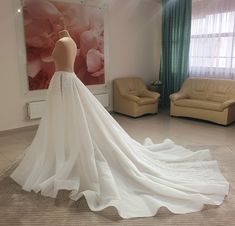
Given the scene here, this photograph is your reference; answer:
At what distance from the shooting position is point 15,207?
2.29m

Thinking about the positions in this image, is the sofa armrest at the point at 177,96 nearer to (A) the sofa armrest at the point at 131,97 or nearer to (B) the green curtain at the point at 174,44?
(B) the green curtain at the point at 174,44

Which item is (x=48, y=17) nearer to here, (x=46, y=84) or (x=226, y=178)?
(x=46, y=84)

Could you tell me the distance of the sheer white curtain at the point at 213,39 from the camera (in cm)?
531

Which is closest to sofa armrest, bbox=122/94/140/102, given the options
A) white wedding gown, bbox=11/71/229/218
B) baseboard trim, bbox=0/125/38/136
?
baseboard trim, bbox=0/125/38/136

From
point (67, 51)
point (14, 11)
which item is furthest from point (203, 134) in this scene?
point (14, 11)

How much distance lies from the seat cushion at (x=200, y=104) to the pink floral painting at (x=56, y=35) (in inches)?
74.1

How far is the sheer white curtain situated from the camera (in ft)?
17.4

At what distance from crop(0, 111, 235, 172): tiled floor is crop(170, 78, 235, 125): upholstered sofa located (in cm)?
16

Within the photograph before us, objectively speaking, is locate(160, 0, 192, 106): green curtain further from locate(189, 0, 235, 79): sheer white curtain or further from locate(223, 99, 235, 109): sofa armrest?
locate(223, 99, 235, 109): sofa armrest

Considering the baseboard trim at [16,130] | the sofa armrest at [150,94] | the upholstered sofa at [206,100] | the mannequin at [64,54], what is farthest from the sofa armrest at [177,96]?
the mannequin at [64,54]

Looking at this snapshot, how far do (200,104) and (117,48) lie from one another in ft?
7.26

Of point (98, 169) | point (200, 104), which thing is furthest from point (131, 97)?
point (98, 169)

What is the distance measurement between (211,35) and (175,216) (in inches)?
180

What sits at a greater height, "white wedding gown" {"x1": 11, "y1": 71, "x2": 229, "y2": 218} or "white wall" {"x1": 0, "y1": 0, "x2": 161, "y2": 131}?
"white wall" {"x1": 0, "y1": 0, "x2": 161, "y2": 131}
